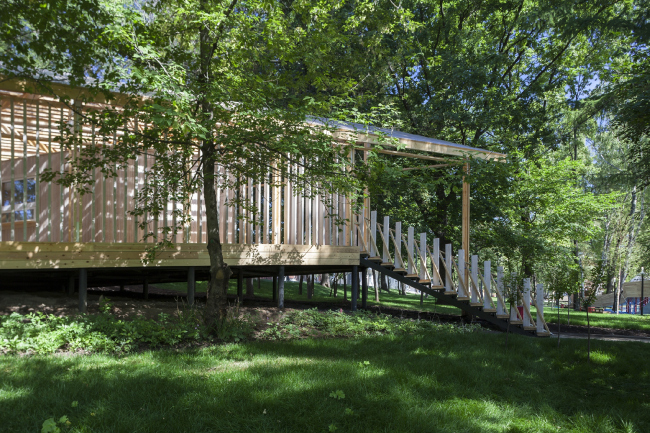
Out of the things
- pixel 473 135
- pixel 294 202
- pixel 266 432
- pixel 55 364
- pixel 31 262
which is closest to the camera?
pixel 266 432

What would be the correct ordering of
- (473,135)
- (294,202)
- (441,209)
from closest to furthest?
(294,202), (441,209), (473,135)

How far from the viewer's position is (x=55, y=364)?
4695 mm

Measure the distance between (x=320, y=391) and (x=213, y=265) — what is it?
324 cm

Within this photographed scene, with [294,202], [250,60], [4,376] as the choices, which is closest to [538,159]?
[294,202]

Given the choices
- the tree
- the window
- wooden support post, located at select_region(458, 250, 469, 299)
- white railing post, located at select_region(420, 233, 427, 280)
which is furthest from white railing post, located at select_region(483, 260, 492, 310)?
the window

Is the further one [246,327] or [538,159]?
[538,159]

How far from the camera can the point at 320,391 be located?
13.5 ft

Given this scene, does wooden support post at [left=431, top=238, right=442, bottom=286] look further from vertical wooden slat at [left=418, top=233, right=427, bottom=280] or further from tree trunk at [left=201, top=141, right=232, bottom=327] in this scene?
tree trunk at [left=201, top=141, right=232, bottom=327]

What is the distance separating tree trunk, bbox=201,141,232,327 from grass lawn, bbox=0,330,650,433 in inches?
37.0

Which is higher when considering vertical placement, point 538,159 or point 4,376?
point 538,159

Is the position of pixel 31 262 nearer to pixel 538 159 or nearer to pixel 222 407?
pixel 222 407

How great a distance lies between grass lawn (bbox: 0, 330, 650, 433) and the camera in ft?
11.5

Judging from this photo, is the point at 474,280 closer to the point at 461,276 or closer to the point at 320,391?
the point at 461,276

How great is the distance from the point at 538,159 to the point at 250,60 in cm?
1293
